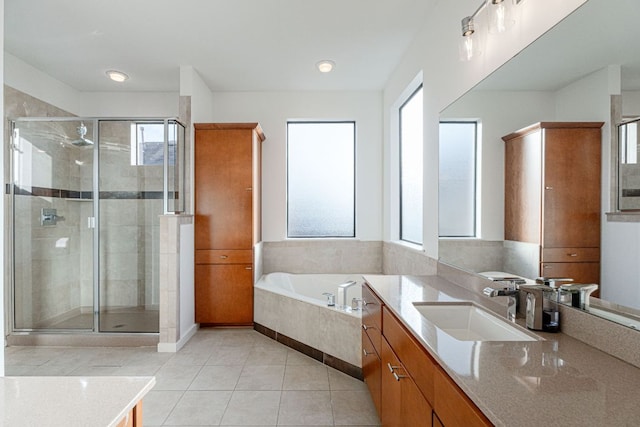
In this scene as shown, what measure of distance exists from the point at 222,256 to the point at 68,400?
9.50 ft

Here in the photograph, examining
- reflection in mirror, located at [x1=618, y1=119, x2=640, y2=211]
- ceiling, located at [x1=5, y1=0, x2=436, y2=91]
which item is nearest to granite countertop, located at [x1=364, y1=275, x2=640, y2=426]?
reflection in mirror, located at [x1=618, y1=119, x2=640, y2=211]

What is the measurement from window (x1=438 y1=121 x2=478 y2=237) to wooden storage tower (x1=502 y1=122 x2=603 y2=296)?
390 millimetres

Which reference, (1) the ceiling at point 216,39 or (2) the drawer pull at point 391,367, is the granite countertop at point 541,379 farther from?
(1) the ceiling at point 216,39

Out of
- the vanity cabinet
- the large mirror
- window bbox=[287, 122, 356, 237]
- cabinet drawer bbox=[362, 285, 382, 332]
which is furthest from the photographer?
window bbox=[287, 122, 356, 237]

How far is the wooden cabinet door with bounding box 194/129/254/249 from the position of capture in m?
3.62

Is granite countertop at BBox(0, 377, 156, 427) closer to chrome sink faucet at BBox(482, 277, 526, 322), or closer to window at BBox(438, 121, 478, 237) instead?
chrome sink faucet at BBox(482, 277, 526, 322)

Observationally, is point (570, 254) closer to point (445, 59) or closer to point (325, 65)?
point (445, 59)

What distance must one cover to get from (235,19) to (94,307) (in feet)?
9.84

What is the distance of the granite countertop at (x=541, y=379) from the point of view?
0.71 m

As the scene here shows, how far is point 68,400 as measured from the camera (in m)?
0.78

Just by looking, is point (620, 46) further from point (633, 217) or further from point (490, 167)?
point (490, 167)

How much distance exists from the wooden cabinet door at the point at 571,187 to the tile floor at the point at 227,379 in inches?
59.8

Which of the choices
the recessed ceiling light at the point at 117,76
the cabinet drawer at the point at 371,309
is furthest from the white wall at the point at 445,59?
the recessed ceiling light at the point at 117,76

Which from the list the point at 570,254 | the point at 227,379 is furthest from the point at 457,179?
the point at 227,379
